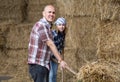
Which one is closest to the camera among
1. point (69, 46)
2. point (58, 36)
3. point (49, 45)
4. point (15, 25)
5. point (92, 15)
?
point (49, 45)

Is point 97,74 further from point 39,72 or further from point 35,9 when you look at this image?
point 35,9

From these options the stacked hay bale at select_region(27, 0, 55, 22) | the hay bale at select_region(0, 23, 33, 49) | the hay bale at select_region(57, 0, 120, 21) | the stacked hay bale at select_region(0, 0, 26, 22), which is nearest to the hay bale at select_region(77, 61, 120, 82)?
the hay bale at select_region(57, 0, 120, 21)

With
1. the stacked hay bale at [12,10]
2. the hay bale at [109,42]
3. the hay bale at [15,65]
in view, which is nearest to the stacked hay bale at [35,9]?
the stacked hay bale at [12,10]

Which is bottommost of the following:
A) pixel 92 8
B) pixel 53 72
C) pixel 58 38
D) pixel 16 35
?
pixel 53 72

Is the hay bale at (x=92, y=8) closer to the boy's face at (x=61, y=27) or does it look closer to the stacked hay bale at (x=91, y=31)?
the stacked hay bale at (x=91, y=31)

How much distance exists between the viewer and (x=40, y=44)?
5586 mm

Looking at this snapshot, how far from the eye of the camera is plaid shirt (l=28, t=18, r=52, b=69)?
553 centimetres

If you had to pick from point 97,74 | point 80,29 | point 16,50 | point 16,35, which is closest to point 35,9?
point 16,35

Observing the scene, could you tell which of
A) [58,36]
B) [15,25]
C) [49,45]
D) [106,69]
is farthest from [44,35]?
[15,25]

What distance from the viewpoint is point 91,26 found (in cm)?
766

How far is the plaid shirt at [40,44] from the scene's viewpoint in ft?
18.1

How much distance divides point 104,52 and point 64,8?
1289mm

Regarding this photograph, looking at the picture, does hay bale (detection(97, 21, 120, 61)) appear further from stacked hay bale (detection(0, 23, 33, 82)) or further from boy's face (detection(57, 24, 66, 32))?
stacked hay bale (detection(0, 23, 33, 82))

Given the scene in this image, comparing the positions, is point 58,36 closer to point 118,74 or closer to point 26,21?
point 118,74
